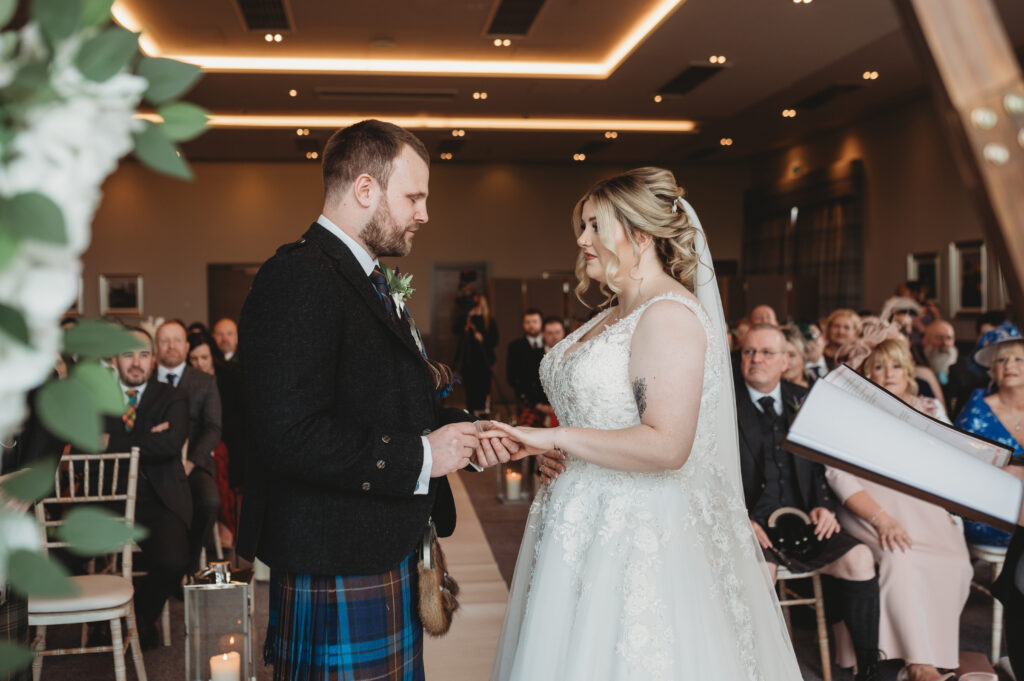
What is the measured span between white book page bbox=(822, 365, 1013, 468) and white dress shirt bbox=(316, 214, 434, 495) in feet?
2.53

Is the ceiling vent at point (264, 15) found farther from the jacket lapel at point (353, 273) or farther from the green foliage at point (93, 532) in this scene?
the green foliage at point (93, 532)

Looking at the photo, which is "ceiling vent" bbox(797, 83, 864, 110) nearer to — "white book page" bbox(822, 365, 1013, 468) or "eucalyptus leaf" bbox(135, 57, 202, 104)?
"white book page" bbox(822, 365, 1013, 468)

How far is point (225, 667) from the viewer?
2.92 m

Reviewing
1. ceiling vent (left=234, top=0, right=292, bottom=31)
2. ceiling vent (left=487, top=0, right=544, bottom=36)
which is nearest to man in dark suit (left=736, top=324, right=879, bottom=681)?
ceiling vent (left=487, top=0, right=544, bottom=36)

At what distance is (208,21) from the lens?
779 centimetres

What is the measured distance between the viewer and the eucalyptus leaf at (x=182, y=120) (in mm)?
586

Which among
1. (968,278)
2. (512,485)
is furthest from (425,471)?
(968,278)

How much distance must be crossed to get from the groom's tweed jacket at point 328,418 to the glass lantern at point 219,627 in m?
1.24

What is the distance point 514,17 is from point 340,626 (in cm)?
707

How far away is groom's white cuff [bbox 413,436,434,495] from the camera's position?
1.67 meters

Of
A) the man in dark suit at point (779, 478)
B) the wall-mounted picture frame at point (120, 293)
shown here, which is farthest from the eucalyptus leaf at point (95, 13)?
the wall-mounted picture frame at point (120, 293)

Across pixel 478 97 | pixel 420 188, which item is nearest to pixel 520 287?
pixel 478 97

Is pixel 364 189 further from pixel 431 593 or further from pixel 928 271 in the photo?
pixel 928 271

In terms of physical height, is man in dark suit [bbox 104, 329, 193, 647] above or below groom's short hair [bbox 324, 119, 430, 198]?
below
